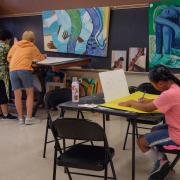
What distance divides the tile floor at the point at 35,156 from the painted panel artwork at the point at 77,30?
50.7 inches

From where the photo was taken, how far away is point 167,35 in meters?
4.71

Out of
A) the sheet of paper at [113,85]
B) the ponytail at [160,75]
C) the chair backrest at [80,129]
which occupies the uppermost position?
the ponytail at [160,75]

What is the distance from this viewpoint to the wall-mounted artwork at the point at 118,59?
17.1 feet

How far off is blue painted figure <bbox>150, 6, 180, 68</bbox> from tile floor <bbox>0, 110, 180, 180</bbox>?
1.12 meters

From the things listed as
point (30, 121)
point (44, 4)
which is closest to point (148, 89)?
point (30, 121)

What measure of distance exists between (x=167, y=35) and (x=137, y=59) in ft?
1.93

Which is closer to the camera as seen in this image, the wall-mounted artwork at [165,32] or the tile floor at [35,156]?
the tile floor at [35,156]

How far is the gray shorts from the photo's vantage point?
16.4 feet

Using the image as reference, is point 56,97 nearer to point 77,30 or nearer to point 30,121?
point 30,121

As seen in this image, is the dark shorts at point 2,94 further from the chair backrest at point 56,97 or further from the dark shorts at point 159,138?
the dark shorts at point 159,138

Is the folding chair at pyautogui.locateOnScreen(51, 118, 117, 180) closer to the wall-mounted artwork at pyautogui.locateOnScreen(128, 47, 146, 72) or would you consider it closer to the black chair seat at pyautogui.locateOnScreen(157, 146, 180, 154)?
the black chair seat at pyautogui.locateOnScreen(157, 146, 180, 154)

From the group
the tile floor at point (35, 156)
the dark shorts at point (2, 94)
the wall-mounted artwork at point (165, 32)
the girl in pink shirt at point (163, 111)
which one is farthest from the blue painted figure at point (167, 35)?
the dark shorts at point (2, 94)

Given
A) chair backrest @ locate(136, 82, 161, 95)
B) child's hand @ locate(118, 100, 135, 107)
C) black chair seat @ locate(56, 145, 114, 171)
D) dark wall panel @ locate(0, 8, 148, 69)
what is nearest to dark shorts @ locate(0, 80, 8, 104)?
dark wall panel @ locate(0, 8, 148, 69)

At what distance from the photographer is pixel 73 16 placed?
558 cm
